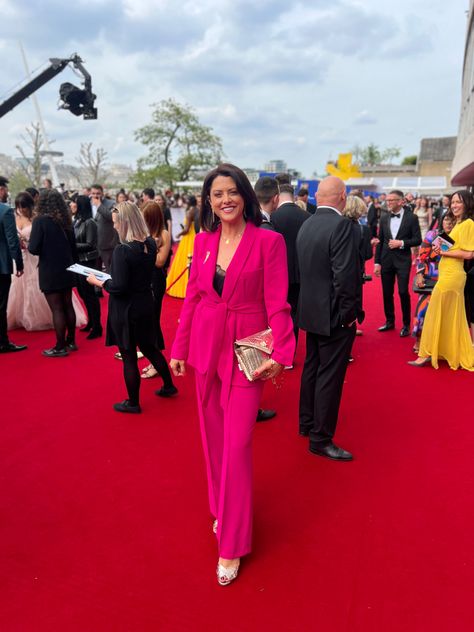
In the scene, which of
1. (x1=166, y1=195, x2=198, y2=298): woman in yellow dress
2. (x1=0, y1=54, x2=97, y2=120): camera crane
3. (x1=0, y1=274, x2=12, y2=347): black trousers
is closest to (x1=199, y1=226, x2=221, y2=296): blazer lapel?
(x1=0, y1=274, x2=12, y2=347): black trousers

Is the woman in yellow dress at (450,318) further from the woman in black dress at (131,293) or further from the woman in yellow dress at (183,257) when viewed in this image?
the woman in yellow dress at (183,257)

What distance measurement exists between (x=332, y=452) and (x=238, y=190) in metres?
2.07

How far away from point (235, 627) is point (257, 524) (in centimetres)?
71

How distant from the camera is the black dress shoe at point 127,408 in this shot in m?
3.97

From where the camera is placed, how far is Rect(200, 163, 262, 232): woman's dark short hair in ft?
6.89

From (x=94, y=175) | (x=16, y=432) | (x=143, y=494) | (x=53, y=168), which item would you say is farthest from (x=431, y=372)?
(x=94, y=175)

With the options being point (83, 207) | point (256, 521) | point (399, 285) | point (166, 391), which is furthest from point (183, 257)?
point (256, 521)

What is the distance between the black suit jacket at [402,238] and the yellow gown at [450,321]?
1.07 meters

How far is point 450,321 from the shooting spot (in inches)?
197

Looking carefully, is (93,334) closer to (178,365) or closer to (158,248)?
(158,248)

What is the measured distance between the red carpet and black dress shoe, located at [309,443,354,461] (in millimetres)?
57

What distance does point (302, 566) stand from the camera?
229 cm

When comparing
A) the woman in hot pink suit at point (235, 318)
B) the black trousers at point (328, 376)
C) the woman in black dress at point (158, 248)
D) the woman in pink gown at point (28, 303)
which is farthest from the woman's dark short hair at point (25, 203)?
the woman in hot pink suit at point (235, 318)

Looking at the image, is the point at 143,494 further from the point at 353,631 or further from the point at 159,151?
the point at 159,151
